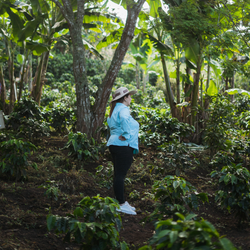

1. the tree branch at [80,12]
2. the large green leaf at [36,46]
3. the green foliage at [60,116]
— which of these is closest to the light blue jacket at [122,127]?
the tree branch at [80,12]

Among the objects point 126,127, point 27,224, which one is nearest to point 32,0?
Answer: point 126,127

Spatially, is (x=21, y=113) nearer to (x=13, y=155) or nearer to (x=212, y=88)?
(x=13, y=155)

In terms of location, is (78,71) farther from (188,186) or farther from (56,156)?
(188,186)

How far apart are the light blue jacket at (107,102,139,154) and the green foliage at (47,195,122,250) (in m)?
1.27

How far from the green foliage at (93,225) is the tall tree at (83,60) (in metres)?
3.71

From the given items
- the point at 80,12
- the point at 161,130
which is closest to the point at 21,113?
the point at 80,12

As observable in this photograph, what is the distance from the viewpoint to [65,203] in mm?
3436

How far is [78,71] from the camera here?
18.5ft

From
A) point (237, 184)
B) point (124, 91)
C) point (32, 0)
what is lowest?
point (237, 184)

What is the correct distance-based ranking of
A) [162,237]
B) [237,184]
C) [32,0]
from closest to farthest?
[162,237], [237,184], [32,0]

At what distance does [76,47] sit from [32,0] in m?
2.04

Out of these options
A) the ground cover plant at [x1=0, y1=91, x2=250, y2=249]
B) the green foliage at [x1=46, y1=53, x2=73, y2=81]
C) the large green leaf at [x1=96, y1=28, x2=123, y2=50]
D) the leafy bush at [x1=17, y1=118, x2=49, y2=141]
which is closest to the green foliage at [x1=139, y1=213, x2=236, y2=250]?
the ground cover plant at [x1=0, y1=91, x2=250, y2=249]

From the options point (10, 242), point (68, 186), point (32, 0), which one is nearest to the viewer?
point (10, 242)

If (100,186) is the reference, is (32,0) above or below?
above
